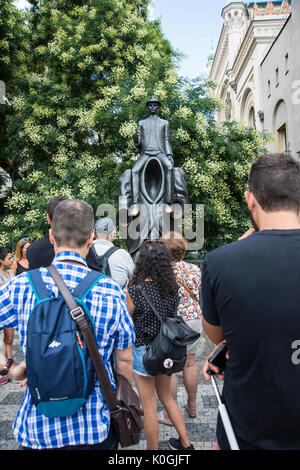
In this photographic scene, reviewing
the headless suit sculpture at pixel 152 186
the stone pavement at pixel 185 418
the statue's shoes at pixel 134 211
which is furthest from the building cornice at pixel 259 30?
the stone pavement at pixel 185 418

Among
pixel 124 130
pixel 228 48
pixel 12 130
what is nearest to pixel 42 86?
pixel 12 130

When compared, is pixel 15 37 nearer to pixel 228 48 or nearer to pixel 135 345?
pixel 135 345

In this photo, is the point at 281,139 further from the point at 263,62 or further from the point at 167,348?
the point at 167,348

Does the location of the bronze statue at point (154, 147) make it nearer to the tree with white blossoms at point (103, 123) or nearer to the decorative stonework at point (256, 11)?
the tree with white blossoms at point (103, 123)

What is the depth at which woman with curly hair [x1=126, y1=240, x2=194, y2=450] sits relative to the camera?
9.02 ft

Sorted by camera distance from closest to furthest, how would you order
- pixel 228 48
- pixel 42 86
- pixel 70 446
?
pixel 70 446 → pixel 42 86 → pixel 228 48

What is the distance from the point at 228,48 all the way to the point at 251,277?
126ft

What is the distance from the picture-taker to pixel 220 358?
5.48ft

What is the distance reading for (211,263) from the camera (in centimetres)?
152

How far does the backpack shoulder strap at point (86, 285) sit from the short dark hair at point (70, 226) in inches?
7.5

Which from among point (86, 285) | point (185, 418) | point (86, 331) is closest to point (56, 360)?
point (86, 331)

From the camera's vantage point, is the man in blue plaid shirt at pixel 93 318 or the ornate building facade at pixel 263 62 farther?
the ornate building facade at pixel 263 62

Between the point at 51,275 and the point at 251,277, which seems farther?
the point at 51,275

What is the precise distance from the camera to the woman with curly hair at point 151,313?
275 centimetres
